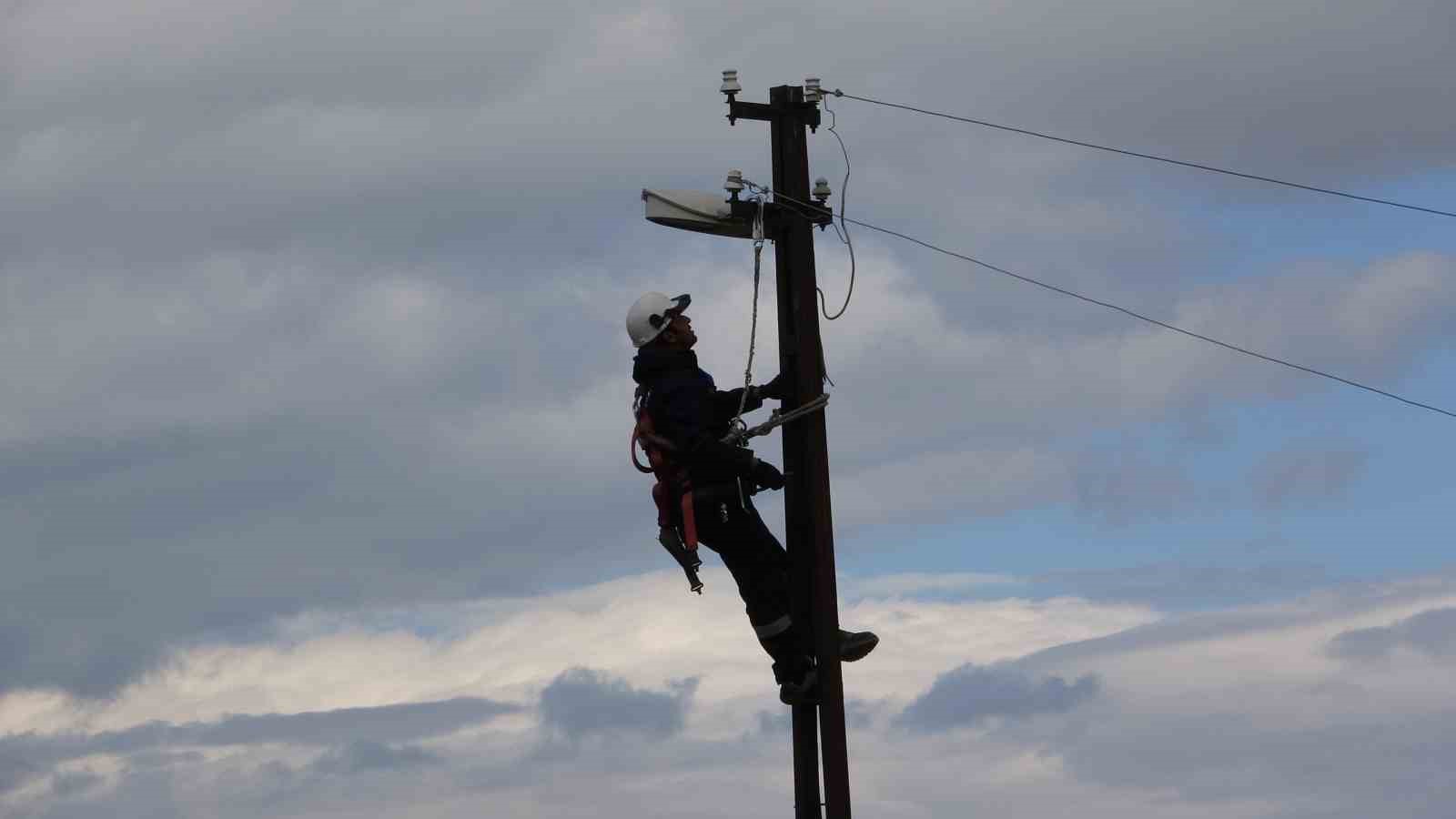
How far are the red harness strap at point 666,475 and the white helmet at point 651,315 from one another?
50 centimetres

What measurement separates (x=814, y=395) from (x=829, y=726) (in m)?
2.22

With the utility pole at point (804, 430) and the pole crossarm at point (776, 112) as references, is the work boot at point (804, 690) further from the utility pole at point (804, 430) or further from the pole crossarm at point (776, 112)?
the pole crossarm at point (776, 112)

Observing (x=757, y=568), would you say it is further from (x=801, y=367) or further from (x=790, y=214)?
(x=790, y=214)

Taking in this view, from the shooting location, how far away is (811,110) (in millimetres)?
26812

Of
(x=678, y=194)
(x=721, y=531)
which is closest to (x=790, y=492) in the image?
(x=721, y=531)

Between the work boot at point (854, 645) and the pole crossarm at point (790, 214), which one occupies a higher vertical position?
the pole crossarm at point (790, 214)

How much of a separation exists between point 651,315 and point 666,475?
1.08m

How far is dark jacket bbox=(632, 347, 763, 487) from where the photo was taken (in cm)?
2633

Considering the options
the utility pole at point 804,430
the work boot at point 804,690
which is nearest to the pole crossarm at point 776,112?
the utility pole at point 804,430

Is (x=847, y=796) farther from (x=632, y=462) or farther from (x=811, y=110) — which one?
(x=811, y=110)

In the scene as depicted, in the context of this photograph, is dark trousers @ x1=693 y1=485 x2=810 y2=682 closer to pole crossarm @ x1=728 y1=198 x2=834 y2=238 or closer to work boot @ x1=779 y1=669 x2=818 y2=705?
work boot @ x1=779 y1=669 x2=818 y2=705

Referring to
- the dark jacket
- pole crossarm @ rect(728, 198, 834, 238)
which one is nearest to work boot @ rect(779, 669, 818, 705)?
the dark jacket

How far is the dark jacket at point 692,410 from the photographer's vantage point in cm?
2633

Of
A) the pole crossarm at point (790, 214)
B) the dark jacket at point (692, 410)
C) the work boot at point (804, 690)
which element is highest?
the pole crossarm at point (790, 214)
